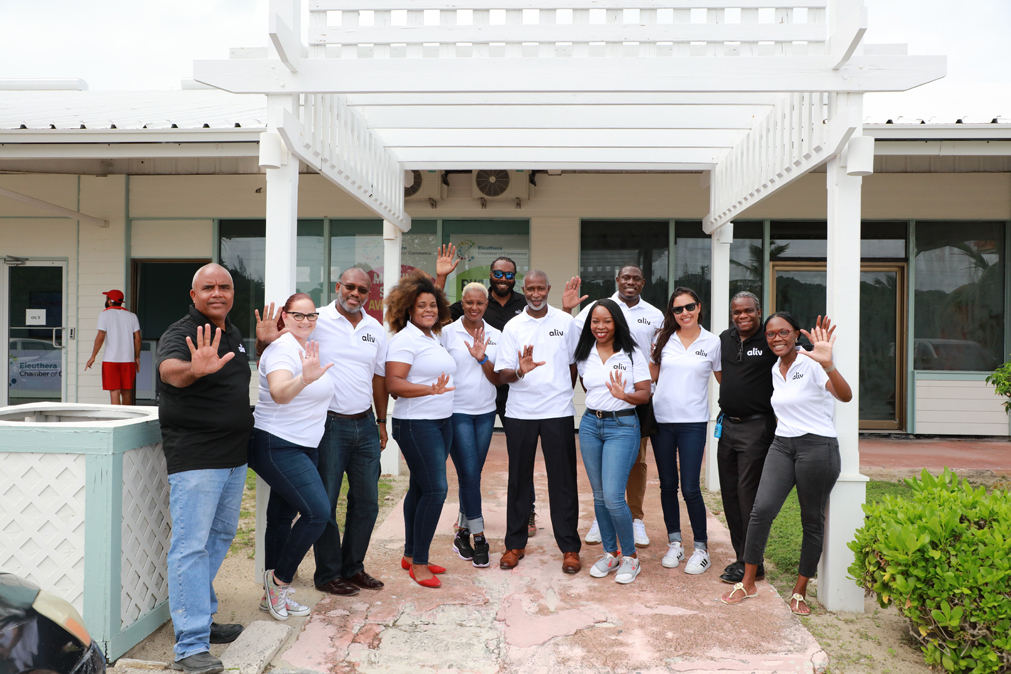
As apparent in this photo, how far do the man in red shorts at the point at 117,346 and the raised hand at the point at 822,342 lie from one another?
26.2 feet

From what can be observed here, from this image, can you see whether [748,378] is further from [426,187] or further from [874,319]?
[874,319]

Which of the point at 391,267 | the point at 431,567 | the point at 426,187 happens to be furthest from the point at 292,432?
the point at 426,187

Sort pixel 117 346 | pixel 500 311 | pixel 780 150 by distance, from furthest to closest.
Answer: pixel 117 346, pixel 500 311, pixel 780 150

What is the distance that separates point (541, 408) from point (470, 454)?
0.53 meters

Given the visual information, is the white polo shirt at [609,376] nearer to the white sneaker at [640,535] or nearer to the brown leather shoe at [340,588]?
the white sneaker at [640,535]

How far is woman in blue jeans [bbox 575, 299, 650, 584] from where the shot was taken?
12.8 ft

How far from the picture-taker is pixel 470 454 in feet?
13.7

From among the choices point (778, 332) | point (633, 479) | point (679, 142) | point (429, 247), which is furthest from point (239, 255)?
point (778, 332)

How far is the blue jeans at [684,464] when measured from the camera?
4.13m

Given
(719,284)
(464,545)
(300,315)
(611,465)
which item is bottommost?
(464,545)

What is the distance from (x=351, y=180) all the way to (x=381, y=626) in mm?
2984

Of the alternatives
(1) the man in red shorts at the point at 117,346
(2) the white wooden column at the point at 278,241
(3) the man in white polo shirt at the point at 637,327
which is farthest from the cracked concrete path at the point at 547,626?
(1) the man in red shorts at the point at 117,346

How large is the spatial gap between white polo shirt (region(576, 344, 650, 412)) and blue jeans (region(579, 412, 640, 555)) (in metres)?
0.08

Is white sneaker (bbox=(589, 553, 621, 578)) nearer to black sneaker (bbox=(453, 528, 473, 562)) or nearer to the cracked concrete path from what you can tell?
the cracked concrete path
